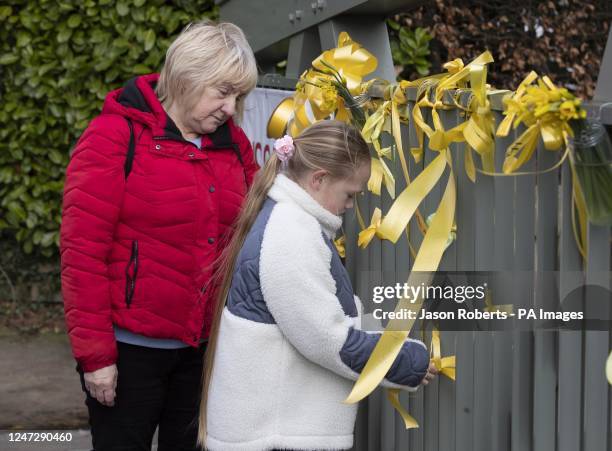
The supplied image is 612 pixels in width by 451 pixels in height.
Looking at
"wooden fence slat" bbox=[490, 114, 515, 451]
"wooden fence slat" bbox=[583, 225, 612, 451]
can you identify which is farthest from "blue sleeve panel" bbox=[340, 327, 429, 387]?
"wooden fence slat" bbox=[583, 225, 612, 451]

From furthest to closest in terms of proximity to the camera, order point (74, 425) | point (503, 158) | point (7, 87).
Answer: point (7, 87), point (74, 425), point (503, 158)

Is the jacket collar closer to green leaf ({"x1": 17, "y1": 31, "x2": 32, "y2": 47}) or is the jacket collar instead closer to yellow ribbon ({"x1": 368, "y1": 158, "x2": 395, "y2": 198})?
yellow ribbon ({"x1": 368, "y1": 158, "x2": 395, "y2": 198})

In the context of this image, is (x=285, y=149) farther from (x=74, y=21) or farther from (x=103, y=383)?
(x=74, y=21)

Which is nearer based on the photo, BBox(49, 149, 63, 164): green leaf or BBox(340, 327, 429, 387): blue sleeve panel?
BBox(340, 327, 429, 387): blue sleeve panel

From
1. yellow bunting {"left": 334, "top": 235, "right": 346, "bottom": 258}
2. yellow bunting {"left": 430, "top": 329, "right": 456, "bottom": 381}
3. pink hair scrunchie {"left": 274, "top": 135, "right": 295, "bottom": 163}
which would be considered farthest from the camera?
yellow bunting {"left": 334, "top": 235, "right": 346, "bottom": 258}

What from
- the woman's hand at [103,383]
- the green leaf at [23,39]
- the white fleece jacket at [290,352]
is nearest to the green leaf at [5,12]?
the green leaf at [23,39]

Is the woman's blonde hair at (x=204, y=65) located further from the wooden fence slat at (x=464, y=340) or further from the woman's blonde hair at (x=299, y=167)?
the wooden fence slat at (x=464, y=340)

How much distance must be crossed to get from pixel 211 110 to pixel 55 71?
402cm

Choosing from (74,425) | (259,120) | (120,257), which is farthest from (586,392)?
(74,425)

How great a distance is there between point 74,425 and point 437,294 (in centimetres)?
310

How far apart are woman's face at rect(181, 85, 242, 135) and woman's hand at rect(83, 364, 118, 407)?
2.16 ft

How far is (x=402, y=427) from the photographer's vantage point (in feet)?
8.40

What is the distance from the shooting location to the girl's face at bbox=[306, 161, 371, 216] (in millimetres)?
2369

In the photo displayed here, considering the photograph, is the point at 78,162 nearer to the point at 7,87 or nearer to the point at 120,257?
the point at 120,257
